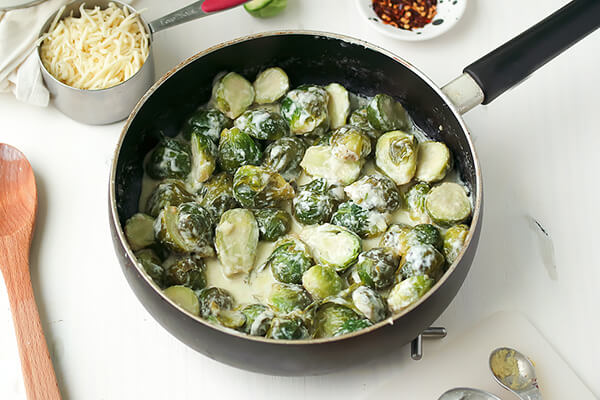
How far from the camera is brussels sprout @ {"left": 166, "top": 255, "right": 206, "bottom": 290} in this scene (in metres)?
1.59

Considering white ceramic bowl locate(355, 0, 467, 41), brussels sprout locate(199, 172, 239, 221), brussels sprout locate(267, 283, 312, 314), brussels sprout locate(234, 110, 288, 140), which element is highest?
white ceramic bowl locate(355, 0, 467, 41)

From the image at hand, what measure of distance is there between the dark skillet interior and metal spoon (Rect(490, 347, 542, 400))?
27 cm

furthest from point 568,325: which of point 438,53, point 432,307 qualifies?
point 438,53

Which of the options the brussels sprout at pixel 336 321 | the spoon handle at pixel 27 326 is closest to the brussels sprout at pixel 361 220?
the brussels sprout at pixel 336 321

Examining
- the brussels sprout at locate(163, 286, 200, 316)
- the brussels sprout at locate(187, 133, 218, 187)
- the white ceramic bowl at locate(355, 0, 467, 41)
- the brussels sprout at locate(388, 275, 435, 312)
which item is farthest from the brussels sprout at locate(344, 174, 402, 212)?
the white ceramic bowl at locate(355, 0, 467, 41)

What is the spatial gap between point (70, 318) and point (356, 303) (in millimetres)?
750

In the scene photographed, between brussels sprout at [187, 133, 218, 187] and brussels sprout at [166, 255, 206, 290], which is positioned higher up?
brussels sprout at [187, 133, 218, 187]

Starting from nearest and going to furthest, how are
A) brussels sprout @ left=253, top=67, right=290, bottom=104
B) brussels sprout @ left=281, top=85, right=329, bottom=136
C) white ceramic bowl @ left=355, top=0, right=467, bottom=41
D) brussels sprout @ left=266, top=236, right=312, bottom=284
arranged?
brussels sprout @ left=266, top=236, right=312, bottom=284
brussels sprout @ left=281, top=85, right=329, bottom=136
brussels sprout @ left=253, top=67, right=290, bottom=104
white ceramic bowl @ left=355, top=0, right=467, bottom=41

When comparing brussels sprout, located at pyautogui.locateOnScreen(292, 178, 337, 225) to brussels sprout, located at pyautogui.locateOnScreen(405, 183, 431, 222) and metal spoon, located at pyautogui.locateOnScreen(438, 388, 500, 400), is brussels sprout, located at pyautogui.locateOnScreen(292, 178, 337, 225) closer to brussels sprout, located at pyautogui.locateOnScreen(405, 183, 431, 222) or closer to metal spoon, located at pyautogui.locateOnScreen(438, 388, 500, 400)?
brussels sprout, located at pyautogui.locateOnScreen(405, 183, 431, 222)

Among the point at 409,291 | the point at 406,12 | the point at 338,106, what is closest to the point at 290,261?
the point at 409,291

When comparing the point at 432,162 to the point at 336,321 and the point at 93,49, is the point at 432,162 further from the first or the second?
the point at 93,49

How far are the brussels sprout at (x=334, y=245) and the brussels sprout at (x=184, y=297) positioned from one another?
31 centimetres

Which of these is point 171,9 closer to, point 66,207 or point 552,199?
point 66,207

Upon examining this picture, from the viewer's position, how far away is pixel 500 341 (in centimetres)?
170
